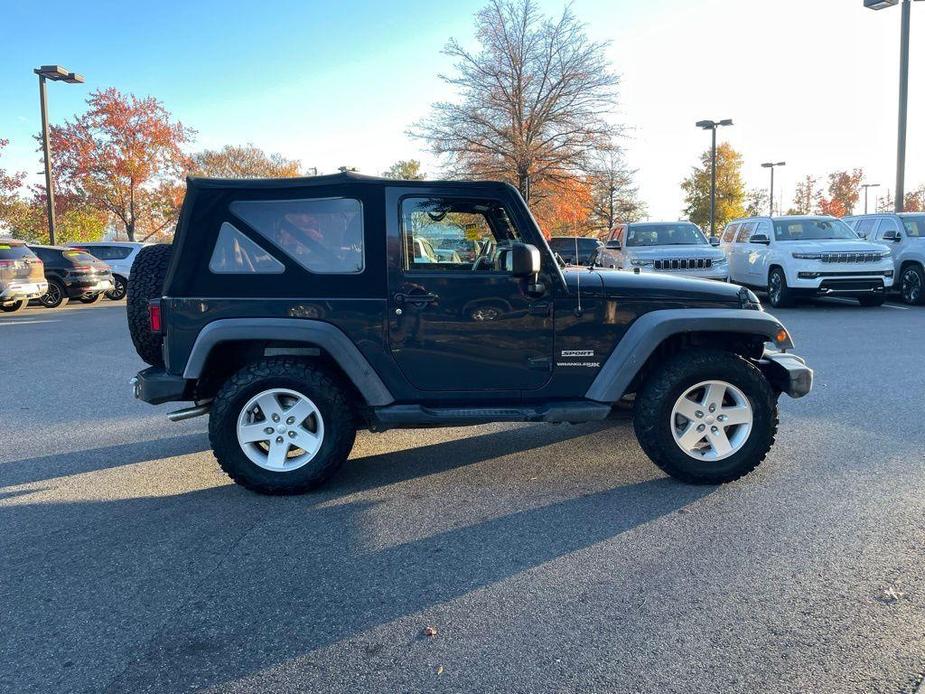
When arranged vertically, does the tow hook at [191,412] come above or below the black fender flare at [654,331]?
below

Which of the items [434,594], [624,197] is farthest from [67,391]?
[624,197]

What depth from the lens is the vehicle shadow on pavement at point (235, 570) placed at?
9.17ft

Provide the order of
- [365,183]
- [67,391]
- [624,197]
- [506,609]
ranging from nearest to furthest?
[506,609]
[365,183]
[67,391]
[624,197]

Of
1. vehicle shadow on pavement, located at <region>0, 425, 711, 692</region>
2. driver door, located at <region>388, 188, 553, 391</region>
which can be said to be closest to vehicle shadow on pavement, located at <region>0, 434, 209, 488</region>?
vehicle shadow on pavement, located at <region>0, 425, 711, 692</region>

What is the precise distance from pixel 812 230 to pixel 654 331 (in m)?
12.4

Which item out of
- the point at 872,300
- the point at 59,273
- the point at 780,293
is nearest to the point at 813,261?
the point at 780,293

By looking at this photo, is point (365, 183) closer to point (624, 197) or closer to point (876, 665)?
point (876, 665)

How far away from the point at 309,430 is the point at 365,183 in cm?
157

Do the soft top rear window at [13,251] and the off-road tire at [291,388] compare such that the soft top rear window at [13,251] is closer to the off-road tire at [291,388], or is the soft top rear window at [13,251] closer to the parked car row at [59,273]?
the parked car row at [59,273]

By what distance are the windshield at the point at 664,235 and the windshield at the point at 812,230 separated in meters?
1.56

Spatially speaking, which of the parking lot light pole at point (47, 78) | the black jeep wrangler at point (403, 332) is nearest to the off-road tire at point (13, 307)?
the parking lot light pole at point (47, 78)

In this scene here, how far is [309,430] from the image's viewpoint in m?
4.55

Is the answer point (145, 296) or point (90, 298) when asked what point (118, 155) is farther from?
point (145, 296)

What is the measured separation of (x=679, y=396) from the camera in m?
4.50
